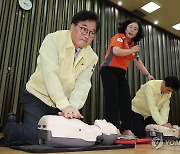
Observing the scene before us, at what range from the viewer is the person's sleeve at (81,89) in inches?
52.5

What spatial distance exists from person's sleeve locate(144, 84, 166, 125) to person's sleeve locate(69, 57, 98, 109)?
3.34 feet

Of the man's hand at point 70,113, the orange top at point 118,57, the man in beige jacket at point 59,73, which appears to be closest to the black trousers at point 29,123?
the man in beige jacket at point 59,73

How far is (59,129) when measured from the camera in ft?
3.29

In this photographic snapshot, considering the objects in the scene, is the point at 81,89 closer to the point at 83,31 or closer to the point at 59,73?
the point at 59,73

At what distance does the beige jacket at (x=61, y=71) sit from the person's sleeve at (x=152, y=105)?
1.02 m

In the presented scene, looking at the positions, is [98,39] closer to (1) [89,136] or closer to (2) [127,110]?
(2) [127,110]

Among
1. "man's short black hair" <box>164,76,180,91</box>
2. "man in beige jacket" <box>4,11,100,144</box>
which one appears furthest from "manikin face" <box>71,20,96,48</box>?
"man's short black hair" <box>164,76,180,91</box>

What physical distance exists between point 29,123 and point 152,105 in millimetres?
1385

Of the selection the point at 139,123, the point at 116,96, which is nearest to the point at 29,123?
the point at 116,96

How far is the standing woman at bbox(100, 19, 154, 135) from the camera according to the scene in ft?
6.08

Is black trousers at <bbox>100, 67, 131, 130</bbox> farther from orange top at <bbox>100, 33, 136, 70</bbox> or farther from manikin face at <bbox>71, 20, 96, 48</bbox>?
manikin face at <bbox>71, 20, 96, 48</bbox>

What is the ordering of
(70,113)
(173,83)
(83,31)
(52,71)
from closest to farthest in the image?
(70,113) < (52,71) < (83,31) < (173,83)

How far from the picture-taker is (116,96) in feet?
6.14

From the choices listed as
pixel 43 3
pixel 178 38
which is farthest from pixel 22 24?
pixel 178 38
